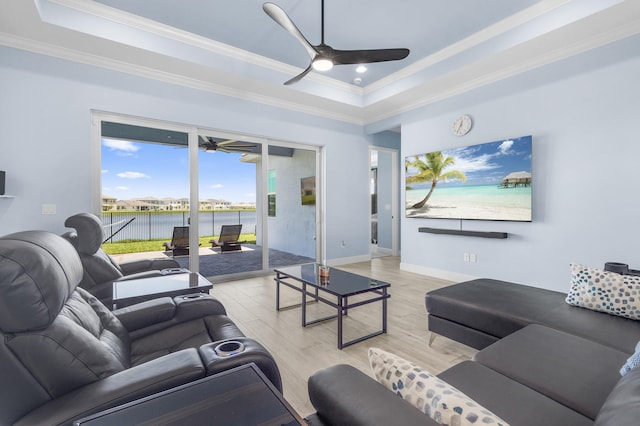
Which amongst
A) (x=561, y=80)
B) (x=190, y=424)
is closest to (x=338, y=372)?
(x=190, y=424)

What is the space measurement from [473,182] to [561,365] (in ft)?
10.8

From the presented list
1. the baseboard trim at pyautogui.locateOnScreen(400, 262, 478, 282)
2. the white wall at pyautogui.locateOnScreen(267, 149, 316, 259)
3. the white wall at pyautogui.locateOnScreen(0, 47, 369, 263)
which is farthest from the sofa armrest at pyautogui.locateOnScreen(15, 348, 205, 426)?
the white wall at pyautogui.locateOnScreen(267, 149, 316, 259)

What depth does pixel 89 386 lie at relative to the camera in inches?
37.7

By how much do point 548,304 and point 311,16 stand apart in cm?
354

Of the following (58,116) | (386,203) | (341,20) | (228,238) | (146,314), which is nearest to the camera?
(146,314)

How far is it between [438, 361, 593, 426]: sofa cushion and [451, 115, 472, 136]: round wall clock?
3882 millimetres

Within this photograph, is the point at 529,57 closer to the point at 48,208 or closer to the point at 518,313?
the point at 518,313

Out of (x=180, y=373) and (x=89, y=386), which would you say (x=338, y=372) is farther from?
(x=89, y=386)

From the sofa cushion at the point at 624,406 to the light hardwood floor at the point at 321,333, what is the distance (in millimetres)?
1478

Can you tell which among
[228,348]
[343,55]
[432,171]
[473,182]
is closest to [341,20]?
[343,55]

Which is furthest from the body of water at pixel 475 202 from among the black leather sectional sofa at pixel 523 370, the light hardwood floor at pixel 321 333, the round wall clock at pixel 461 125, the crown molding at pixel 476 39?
the crown molding at pixel 476 39

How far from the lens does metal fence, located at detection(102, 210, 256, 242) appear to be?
4192 mm

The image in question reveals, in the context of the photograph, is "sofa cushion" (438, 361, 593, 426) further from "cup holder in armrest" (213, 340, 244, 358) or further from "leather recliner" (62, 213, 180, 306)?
"leather recliner" (62, 213, 180, 306)

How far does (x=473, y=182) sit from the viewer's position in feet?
14.1
